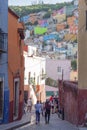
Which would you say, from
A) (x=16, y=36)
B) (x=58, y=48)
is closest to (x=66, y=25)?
(x=58, y=48)

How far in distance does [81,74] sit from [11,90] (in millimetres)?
4184

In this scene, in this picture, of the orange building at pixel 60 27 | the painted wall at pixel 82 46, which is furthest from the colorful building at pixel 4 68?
the orange building at pixel 60 27

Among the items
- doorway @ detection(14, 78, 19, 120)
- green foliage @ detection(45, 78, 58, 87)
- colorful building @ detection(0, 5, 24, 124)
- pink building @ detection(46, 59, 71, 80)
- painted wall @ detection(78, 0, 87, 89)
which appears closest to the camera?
painted wall @ detection(78, 0, 87, 89)

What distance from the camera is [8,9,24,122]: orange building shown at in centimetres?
2680

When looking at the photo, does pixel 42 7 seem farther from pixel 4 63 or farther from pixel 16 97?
pixel 4 63

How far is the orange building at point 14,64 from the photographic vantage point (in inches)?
1055

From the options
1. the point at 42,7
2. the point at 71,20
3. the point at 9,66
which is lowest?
the point at 9,66

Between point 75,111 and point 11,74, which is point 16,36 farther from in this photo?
point 75,111

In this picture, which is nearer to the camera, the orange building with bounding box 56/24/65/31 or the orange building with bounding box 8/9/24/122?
the orange building with bounding box 8/9/24/122

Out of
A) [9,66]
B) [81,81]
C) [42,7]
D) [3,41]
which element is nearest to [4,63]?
[9,66]

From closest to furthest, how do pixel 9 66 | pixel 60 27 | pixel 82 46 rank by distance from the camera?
pixel 82 46, pixel 9 66, pixel 60 27

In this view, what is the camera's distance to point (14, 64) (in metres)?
28.1

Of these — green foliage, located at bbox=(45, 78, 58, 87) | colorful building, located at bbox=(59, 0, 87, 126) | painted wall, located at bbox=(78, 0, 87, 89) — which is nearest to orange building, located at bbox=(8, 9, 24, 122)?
colorful building, located at bbox=(59, 0, 87, 126)

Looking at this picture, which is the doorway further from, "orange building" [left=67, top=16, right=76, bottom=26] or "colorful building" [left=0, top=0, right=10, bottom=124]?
"orange building" [left=67, top=16, right=76, bottom=26]
